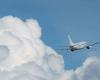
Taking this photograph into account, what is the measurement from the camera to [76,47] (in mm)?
100500

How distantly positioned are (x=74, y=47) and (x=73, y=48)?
124 cm

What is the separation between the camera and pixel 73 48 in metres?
99.3

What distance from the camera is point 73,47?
3893 inches

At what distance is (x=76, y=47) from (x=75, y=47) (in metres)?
1.82

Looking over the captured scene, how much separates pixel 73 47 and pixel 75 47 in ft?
4.91

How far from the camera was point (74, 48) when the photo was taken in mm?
99188

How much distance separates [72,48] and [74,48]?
1.47m

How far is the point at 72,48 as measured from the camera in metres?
99.6

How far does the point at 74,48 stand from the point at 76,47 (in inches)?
89.5

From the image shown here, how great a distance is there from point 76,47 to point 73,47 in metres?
3.00

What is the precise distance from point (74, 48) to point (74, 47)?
1.00 meters

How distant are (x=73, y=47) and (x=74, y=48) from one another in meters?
1.14

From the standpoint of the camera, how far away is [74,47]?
98562 millimetres
